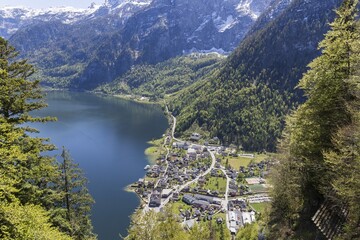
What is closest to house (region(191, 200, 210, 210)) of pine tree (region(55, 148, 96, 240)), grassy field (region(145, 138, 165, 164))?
Answer: grassy field (region(145, 138, 165, 164))

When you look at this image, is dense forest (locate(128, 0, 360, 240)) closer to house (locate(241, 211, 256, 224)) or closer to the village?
the village

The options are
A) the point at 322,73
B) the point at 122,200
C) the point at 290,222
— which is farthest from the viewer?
the point at 122,200

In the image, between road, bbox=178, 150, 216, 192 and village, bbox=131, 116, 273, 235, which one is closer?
village, bbox=131, 116, 273, 235

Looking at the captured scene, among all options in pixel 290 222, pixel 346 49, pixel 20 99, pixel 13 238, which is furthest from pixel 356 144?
pixel 20 99

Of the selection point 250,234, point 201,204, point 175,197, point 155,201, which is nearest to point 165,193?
point 175,197

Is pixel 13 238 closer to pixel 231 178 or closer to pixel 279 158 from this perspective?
pixel 279 158

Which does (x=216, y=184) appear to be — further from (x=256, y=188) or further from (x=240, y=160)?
(x=240, y=160)

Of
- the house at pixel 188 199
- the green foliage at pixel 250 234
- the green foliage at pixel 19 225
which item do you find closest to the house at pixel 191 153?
the house at pixel 188 199
